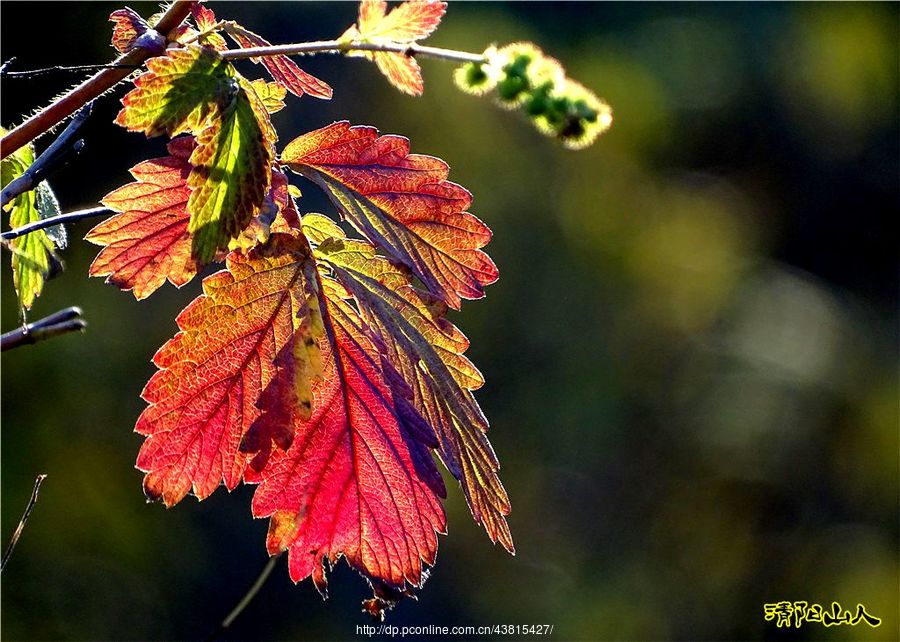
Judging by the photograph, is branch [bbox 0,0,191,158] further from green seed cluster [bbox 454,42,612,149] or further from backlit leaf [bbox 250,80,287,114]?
green seed cluster [bbox 454,42,612,149]

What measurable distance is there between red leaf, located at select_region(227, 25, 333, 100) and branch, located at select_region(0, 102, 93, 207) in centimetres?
15

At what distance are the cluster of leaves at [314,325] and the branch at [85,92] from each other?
0.14 ft

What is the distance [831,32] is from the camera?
19.8 ft

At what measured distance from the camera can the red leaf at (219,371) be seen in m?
0.69

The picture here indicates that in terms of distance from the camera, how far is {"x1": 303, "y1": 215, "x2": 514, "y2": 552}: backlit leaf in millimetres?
707

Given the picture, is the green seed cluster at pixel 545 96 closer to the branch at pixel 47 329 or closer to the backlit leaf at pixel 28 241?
the branch at pixel 47 329

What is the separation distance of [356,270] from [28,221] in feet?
1.05

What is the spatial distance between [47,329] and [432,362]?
0.94ft

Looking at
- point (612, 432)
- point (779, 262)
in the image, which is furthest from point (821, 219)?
point (612, 432)

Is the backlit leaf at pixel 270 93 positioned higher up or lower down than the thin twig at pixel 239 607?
higher up
